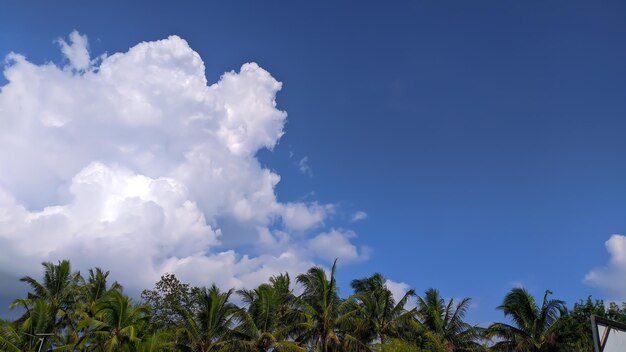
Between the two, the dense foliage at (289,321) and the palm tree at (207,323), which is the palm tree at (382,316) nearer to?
the dense foliage at (289,321)

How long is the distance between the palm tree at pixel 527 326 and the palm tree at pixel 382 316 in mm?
7571

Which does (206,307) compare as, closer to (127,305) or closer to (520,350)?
(127,305)

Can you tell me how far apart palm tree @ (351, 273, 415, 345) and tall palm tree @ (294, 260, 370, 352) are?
256 centimetres

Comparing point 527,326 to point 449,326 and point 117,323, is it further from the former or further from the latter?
point 117,323

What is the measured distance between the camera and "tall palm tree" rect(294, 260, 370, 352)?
37.8 metres

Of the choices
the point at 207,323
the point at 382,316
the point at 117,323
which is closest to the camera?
the point at 117,323

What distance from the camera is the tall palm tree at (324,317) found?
37.8 meters

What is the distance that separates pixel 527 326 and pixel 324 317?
17422 mm

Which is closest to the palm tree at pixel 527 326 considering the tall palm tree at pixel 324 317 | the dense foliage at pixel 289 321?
the dense foliage at pixel 289 321

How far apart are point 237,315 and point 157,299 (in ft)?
64.2

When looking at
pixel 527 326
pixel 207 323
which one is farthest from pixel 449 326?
pixel 207 323

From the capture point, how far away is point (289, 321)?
4000cm

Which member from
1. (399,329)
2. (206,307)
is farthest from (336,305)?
(206,307)

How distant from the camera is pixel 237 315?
37000 mm
